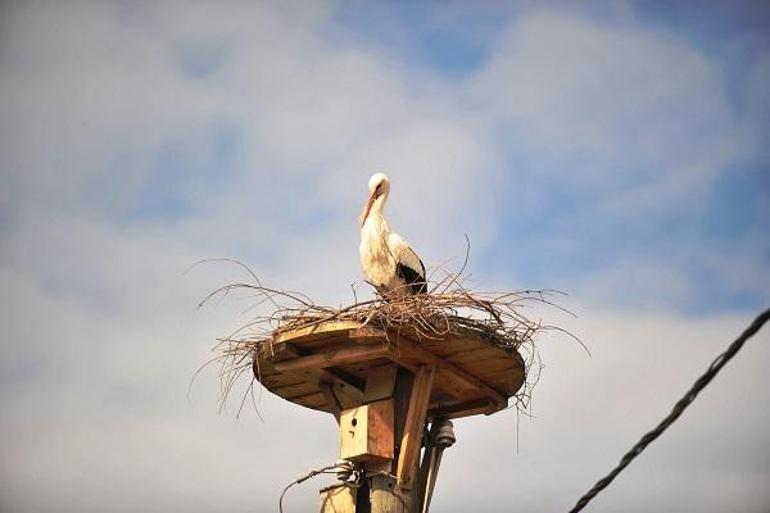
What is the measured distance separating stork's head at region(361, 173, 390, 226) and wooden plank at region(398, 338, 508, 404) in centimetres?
194

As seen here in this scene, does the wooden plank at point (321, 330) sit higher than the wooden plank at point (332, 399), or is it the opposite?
the wooden plank at point (321, 330)

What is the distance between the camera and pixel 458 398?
6.73 metres

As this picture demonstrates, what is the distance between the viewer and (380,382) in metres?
6.30

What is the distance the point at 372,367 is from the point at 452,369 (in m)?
0.45

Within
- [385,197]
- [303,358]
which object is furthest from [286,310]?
[385,197]

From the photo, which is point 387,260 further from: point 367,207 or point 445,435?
point 445,435

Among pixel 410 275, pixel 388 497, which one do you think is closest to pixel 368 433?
pixel 388 497

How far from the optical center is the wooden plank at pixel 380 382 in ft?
20.5

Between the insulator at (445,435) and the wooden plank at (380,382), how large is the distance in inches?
23.3

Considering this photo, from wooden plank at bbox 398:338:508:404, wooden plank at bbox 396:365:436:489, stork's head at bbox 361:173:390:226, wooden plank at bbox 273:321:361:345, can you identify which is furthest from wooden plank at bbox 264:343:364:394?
stork's head at bbox 361:173:390:226

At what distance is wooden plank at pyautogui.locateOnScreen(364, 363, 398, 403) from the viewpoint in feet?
20.5

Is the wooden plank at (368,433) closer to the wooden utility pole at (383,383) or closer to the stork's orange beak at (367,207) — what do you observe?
the wooden utility pole at (383,383)

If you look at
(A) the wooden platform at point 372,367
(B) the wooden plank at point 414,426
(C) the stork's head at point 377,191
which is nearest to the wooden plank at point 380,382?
(A) the wooden platform at point 372,367

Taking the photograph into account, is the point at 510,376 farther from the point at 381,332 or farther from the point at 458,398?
the point at 381,332
